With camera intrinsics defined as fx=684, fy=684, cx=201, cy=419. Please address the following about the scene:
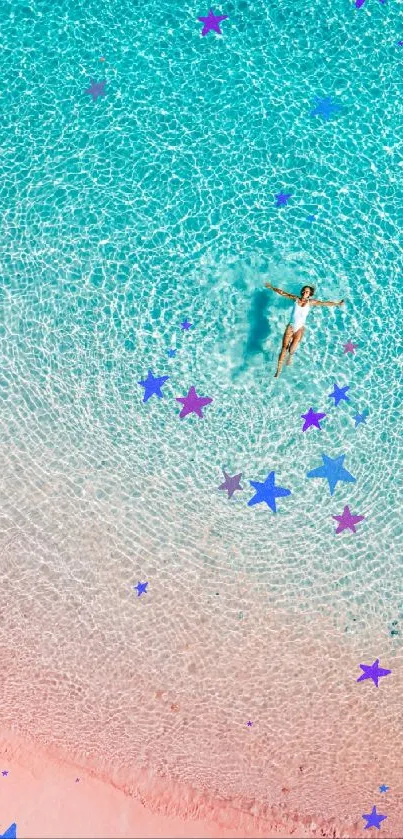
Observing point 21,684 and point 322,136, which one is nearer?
point 21,684

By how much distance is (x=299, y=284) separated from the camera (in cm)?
962

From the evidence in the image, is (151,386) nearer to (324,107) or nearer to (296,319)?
(296,319)

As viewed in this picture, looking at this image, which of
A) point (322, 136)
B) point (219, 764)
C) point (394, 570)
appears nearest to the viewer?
point (219, 764)

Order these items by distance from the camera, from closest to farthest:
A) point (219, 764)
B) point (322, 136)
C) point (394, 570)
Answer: point (219, 764) → point (394, 570) → point (322, 136)

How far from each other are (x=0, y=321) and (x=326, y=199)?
16.2 ft

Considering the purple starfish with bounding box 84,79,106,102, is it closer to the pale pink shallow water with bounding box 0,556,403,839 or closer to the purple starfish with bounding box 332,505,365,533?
the purple starfish with bounding box 332,505,365,533

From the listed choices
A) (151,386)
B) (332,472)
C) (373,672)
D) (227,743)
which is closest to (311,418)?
(332,472)

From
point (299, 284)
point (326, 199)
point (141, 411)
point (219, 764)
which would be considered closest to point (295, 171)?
point (326, 199)

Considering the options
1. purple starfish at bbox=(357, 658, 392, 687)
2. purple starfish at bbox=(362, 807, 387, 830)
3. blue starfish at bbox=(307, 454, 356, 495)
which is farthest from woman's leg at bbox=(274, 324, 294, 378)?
purple starfish at bbox=(362, 807, 387, 830)

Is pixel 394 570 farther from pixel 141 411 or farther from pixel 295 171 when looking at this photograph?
pixel 295 171

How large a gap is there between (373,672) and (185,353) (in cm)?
497

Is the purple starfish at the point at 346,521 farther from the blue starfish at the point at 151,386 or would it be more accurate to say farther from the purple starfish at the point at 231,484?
the blue starfish at the point at 151,386

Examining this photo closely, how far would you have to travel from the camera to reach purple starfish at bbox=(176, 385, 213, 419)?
9.43 m

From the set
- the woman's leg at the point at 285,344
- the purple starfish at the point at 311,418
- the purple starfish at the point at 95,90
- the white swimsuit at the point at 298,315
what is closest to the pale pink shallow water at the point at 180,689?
the purple starfish at the point at 311,418
